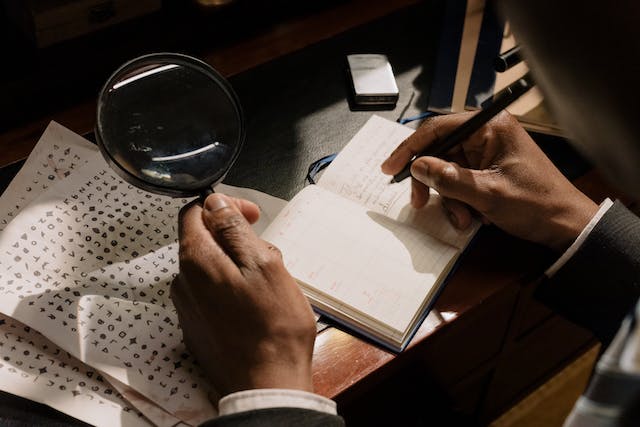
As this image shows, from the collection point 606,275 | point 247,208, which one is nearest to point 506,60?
point 606,275

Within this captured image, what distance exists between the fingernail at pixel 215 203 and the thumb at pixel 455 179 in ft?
1.11

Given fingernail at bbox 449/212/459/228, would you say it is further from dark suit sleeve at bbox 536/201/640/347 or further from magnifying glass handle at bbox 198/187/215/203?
magnifying glass handle at bbox 198/187/215/203

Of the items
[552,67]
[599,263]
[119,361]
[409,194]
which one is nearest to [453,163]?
[409,194]

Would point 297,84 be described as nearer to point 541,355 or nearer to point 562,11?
point 541,355

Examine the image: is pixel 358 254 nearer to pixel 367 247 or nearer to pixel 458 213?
pixel 367 247

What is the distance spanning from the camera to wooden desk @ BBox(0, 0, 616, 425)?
1.07 meters

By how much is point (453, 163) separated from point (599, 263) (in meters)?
0.28

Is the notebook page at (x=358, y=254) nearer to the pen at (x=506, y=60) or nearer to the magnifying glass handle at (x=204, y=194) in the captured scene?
the magnifying glass handle at (x=204, y=194)

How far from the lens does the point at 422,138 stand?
46.3 inches

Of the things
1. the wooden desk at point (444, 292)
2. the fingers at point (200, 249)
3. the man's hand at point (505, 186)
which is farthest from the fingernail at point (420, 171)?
the fingers at point (200, 249)

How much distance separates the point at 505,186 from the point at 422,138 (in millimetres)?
159

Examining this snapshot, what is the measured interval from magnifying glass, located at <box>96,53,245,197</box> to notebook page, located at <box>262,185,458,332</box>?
0.18 metres

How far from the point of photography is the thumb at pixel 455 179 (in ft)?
3.63

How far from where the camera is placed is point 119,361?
3.17ft
